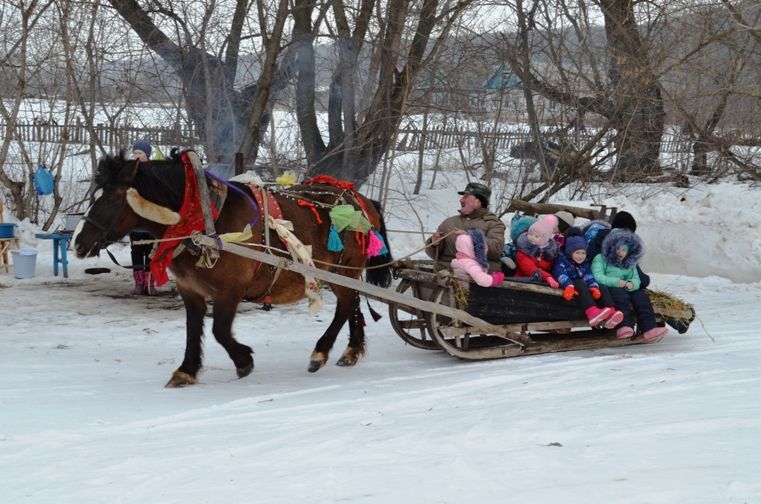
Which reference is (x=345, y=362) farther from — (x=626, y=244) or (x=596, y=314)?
(x=626, y=244)

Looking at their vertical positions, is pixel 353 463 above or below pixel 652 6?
below

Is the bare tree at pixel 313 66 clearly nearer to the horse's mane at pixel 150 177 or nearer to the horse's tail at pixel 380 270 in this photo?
the horse's tail at pixel 380 270

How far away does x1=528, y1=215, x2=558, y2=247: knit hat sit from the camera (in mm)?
7180

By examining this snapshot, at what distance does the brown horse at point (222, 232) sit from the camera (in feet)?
19.9

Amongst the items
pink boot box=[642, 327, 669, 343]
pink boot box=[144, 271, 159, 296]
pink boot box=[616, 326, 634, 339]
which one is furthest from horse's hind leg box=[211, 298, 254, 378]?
pink boot box=[144, 271, 159, 296]

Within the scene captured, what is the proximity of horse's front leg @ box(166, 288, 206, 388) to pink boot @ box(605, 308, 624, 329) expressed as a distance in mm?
3234

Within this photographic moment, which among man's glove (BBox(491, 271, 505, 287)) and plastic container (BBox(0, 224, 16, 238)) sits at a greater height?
man's glove (BBox(491, 271, 505, 287))

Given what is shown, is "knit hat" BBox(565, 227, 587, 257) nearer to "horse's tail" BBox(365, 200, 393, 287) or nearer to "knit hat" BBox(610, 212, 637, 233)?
"knit hat" BBox(610, 212, 637, 233)

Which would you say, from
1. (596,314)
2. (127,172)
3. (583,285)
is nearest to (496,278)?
(583,285)

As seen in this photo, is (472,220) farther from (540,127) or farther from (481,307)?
(540,127)

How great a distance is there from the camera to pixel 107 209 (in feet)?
19.9

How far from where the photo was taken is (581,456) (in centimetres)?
414

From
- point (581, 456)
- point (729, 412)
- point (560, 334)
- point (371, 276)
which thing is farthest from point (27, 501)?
point (560, 334)

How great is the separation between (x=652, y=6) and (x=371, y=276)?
827 cm
